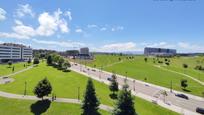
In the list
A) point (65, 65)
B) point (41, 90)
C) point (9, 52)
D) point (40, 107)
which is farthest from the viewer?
point (9, 52)

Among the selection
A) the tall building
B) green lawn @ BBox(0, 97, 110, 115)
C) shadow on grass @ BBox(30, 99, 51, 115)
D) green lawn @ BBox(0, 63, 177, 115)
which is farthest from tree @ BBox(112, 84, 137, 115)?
the tall building

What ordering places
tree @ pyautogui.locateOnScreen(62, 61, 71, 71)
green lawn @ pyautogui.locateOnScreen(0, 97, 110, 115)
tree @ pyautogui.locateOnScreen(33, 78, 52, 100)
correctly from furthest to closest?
tree @ pyautogui.locateOnScreen(62, 61, 71, 71), tree @ pyautogui.locateOnScreen(33, 78, 52, 100), green lawn @ pyautogui.locateOnScreen(0, 97, 110, 115)

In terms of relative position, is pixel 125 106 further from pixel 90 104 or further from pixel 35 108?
pixel 35 108

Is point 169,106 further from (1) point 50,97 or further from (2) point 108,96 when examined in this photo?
(1) point 50,97

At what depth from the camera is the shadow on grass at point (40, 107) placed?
56.8 metres

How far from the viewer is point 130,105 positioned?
132 feet

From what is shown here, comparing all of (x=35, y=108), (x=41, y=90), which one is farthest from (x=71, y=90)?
(x=35, y=108)

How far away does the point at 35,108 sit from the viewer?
192 feet

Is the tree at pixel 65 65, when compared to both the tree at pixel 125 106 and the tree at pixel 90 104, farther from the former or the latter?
the tree at pixel 125 106

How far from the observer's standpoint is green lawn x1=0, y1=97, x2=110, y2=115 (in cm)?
5628

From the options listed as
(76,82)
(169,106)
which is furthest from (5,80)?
(169,106)

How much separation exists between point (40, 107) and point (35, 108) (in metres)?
1.38

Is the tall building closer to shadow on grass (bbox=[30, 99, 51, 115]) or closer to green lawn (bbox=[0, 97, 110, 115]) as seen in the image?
green lawn (bbox=[0, 97, 110, 115])

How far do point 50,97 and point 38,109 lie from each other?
9.17m
